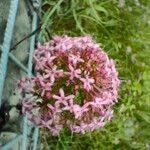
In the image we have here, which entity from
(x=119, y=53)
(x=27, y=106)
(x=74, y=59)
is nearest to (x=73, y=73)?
(x=74, y=59)

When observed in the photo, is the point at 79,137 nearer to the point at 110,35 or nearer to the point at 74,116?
the point at 110,35

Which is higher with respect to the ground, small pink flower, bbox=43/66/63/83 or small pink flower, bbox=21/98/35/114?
small pink flower, bbox=43/66/63/83

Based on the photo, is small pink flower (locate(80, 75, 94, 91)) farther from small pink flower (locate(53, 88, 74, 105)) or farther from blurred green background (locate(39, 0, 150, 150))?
blurred green background (locate(39, 0, 150, 150))

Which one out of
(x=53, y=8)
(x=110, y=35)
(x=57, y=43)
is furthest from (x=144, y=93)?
(x=57, y=43)

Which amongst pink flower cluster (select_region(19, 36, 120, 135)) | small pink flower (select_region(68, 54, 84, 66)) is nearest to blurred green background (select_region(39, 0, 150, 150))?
pink flower cluster (select_region(19, 36, 120, 135))

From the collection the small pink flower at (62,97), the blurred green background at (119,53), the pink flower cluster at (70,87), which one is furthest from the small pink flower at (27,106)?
the blurred green background at (119,53)

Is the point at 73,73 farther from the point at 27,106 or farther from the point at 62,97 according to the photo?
the point at 27,106
